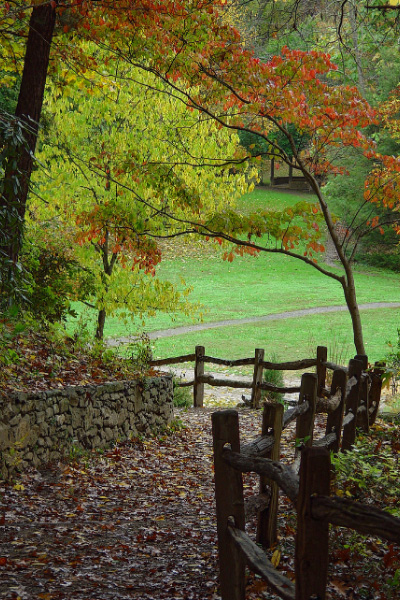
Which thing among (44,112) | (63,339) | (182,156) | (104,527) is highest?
(44,112)

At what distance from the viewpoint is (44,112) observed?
15352 mm

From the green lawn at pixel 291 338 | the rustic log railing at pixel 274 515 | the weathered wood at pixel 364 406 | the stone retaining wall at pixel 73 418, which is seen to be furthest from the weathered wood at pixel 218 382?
the rustic log railing at pixel 274 515

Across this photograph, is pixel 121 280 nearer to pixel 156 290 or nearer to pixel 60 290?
pixel 156 290

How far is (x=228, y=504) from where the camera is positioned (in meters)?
3.99

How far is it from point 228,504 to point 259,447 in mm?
925

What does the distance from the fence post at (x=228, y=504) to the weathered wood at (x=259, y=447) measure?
44cm

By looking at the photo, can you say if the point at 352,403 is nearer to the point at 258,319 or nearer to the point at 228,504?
the point at 228,504

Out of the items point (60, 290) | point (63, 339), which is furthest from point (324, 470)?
point (60, 290)

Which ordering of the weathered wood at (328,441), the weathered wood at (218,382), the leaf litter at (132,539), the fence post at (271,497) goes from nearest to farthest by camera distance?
1. the leaf litter at (132,539)
2. the fence post at (271,497)
3. the weathered wood at (328,441)
4. the weathered wood at (218,382)

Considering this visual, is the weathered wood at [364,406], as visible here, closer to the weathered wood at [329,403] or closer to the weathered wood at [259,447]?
the weathered wood at [329,403]

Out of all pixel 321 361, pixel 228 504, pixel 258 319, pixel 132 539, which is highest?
pixel 258 319

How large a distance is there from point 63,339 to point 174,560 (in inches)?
223

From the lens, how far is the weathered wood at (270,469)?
3324 millimetres

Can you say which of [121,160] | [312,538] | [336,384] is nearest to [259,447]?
[312,538]
